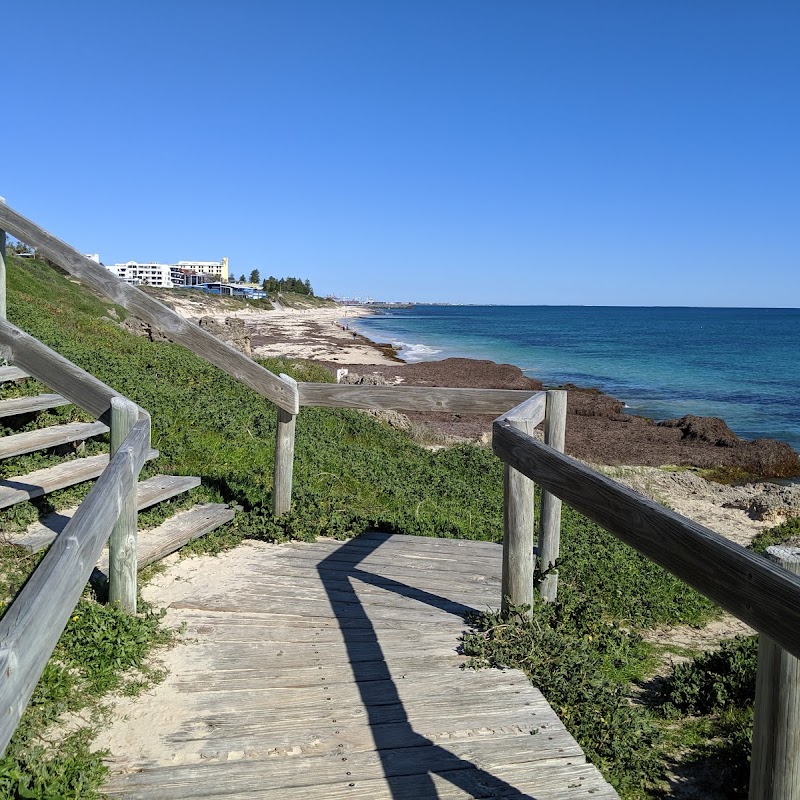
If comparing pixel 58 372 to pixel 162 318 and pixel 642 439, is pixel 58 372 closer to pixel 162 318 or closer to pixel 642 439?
pixel 162 318

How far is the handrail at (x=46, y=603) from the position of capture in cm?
162

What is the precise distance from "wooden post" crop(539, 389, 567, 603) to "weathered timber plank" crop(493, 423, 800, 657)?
1646 millimetres

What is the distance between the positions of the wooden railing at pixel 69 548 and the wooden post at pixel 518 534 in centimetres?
205

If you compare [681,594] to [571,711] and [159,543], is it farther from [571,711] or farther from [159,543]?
[159,543]

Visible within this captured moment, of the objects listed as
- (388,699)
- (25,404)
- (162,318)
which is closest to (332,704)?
(388,699)

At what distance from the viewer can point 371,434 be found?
11641 millimetres

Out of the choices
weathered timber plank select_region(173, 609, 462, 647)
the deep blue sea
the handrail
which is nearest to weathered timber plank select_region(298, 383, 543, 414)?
weathered timber plank select_region(173, 609, 462, 647)

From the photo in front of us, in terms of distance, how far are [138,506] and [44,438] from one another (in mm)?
1132

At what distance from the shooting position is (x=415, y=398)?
608 cm

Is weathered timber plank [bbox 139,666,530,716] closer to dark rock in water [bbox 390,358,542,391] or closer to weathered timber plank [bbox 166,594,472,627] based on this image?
weathered timber plank [bbox 166,594,472,627]

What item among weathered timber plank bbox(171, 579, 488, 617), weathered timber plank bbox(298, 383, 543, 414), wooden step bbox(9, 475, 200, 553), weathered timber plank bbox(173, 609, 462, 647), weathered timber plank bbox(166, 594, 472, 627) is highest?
weathered timber plank bbox(298, 383, 543, 414)

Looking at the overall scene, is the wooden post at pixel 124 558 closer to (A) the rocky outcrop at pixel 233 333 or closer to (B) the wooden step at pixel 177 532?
(B) the wooden step at pixel 177 532

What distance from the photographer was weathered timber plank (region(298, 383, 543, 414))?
232 inches

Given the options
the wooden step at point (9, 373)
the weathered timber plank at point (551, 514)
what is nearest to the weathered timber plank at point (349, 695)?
the weathered timber plank at point (551, 514)
